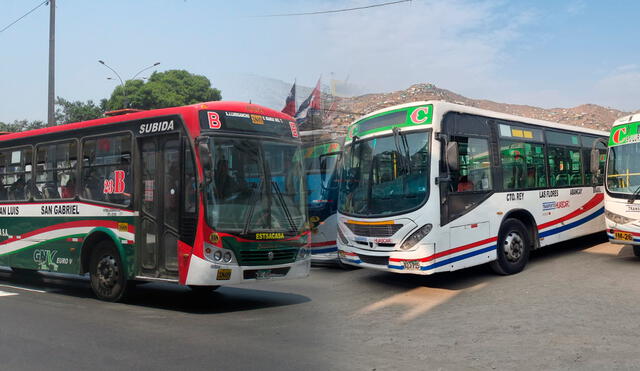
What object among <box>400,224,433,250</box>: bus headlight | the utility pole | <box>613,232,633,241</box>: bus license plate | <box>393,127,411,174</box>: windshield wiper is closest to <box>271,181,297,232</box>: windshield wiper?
<box>400,224,433,250</box>: bus headlight

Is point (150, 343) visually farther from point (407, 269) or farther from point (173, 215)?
point (407, 269)

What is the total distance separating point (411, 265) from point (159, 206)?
4.02m

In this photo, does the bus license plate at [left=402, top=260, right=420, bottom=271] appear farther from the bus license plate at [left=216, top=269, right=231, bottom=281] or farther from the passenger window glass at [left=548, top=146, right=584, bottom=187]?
the passenger window glass at [left=548, top=146, right=584, bottom=187]

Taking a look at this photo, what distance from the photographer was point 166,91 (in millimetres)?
49219

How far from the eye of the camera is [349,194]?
10070 mm

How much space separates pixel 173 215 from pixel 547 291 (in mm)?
5873

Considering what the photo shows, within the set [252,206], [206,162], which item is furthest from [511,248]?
[206,162]

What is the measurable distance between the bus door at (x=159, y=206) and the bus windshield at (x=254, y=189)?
687 mm

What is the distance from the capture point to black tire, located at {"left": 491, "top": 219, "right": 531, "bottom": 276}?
10195 mm

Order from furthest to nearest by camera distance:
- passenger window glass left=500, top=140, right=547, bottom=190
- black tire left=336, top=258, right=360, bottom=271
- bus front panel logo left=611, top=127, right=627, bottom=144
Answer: black tire left=336, top=258, right=360, bottom=271
bus front panel logo left=611, top=127, right=627, bottom=144
passenger window glass left=500, top=140, right=547, bottom=190

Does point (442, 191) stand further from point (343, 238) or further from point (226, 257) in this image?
point (226, 257)

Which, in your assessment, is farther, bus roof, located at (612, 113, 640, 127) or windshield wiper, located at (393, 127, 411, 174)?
bus roof, located at (612, 113, 640, 127)

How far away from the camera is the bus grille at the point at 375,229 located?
9156 mm

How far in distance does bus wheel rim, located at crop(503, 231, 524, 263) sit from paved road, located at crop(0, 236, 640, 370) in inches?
15.1
